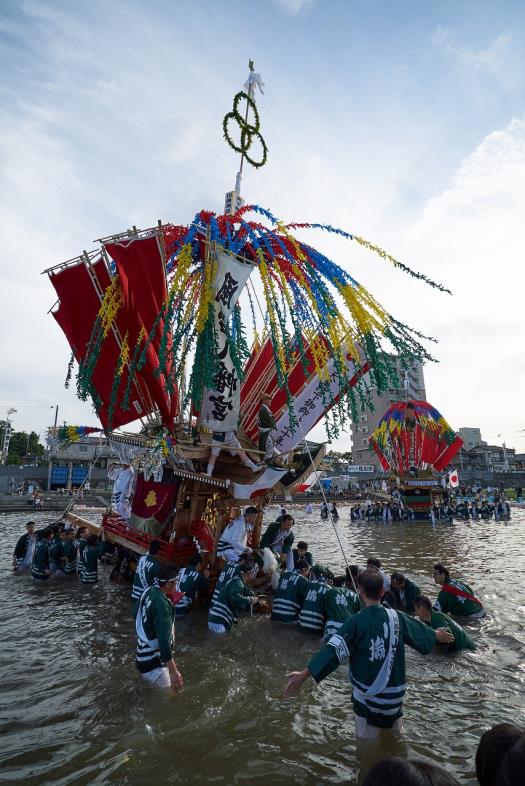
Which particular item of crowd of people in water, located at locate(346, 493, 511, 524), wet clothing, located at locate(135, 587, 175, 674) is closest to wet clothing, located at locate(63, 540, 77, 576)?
wet clothing, located at locate(135, 587, 175, 674)

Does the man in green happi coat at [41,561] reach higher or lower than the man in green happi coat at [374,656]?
lower

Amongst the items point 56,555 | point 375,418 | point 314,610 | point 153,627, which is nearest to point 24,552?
point 56,555

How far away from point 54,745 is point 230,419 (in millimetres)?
6722

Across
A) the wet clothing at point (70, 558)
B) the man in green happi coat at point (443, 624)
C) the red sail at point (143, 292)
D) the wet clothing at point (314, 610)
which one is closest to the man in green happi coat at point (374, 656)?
the man in green happi coat at point (443, 624)

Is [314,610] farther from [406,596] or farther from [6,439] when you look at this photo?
[6,439]

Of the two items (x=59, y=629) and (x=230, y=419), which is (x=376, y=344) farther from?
(x=59, y=629)

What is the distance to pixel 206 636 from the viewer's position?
24.7 ft

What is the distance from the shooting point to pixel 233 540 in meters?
9.13

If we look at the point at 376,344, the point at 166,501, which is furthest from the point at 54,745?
the point at 376,344

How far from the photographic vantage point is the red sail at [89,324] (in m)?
10.0

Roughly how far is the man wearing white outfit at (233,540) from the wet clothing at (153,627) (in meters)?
3.96

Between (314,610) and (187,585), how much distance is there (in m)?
2.65

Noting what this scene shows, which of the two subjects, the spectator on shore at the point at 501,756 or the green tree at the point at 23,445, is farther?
the green tree at the point at 23,445

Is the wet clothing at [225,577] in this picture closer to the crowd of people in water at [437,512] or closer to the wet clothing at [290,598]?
the wet clothing at [290,598]
